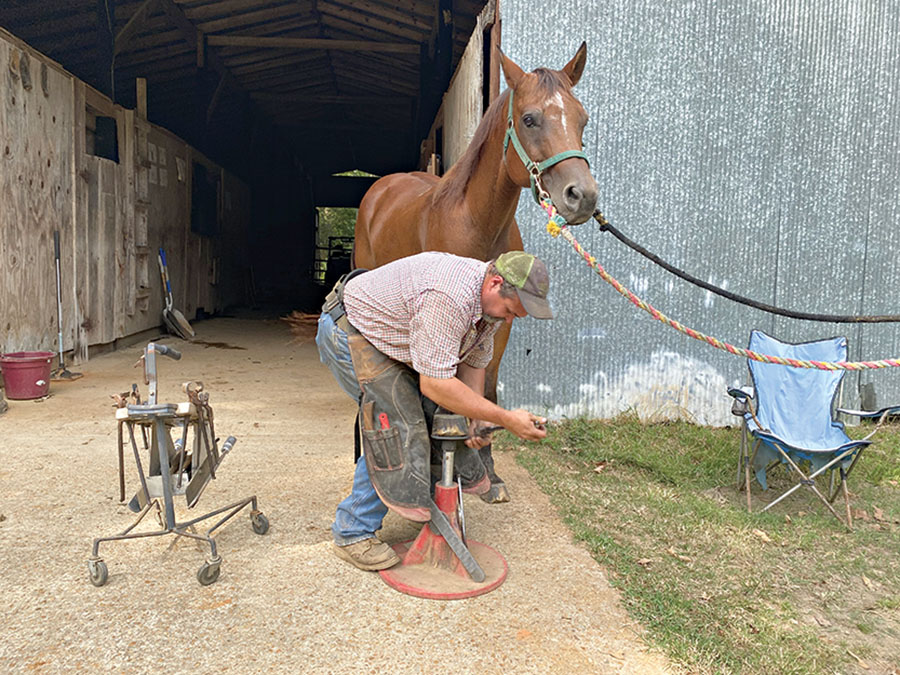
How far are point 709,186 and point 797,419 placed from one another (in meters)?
1.94

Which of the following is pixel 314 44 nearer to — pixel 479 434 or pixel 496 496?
pixel 496 496

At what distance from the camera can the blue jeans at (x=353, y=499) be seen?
2.60m

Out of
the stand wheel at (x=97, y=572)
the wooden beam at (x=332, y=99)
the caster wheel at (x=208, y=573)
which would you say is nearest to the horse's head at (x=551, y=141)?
the caster wheel at (x=208, y=573)

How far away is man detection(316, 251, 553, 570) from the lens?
7.20ft

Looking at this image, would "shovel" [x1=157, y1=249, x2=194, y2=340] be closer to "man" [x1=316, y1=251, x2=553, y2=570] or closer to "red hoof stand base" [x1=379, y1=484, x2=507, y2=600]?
"man" [x1=316, y1=251, x2=553, y2=570]

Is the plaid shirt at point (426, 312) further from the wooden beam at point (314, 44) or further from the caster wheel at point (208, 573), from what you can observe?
the wooden beam at point (314, 44)

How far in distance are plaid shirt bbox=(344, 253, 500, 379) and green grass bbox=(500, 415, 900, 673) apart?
112 centimetres

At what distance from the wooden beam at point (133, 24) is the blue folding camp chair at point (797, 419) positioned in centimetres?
749

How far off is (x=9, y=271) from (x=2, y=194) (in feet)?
2.12

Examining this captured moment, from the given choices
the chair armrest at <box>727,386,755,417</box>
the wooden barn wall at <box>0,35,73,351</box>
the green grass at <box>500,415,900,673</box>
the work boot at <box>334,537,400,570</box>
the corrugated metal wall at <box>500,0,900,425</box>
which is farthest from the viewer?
the wooden barn wall at <box>0,35,73,351</box>

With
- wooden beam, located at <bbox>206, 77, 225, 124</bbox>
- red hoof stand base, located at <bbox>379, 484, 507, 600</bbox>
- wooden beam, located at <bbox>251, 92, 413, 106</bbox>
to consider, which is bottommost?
red hoof stand base, located at <bbox>379, 484, 507, 600</bbox>

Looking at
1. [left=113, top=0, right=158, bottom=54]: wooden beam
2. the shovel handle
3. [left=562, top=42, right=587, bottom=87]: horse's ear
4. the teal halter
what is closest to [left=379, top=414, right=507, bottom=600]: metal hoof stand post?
the teal halter

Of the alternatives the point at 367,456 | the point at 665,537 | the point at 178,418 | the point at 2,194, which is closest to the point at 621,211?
the point at 665,537

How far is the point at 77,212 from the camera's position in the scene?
6797 mm
